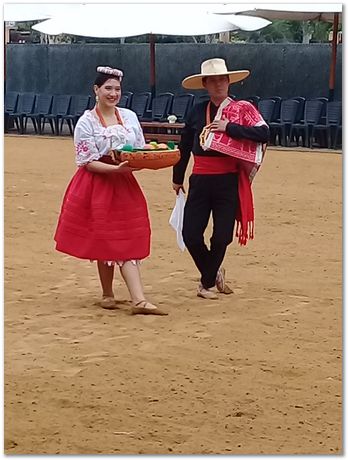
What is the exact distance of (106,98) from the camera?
273 inches

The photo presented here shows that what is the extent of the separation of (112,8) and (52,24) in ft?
5.41

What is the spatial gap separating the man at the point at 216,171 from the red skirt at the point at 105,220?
561mm

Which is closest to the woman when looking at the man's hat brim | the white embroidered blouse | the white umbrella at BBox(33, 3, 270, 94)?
the white embroidered blouse

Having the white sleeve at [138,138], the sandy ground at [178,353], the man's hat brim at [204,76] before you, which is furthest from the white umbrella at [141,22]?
the white sleeve at [138,138]

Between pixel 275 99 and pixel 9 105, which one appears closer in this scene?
pixel 275 99

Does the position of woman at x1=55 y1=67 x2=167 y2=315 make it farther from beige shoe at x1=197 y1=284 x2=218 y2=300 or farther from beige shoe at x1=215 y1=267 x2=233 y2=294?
beige shoe at x1=215 y1=267 x2=233 y2=294

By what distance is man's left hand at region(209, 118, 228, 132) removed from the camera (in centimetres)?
725

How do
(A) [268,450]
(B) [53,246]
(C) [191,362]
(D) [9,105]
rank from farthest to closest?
(D) [9,105] < (B) [53,246] < (C) [191,362] < (A) [268,450]

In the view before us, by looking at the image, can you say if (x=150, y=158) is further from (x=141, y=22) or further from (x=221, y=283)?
(x=141, y=22)

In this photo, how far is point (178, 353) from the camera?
239 inches

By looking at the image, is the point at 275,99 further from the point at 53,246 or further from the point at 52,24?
the point at 53,246

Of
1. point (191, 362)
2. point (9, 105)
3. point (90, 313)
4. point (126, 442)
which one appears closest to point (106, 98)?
point (90, 313)

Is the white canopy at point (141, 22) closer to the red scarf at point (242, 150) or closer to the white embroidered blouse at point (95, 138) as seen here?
the red scarf at point (242, 150)

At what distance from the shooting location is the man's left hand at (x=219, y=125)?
7254 mm
